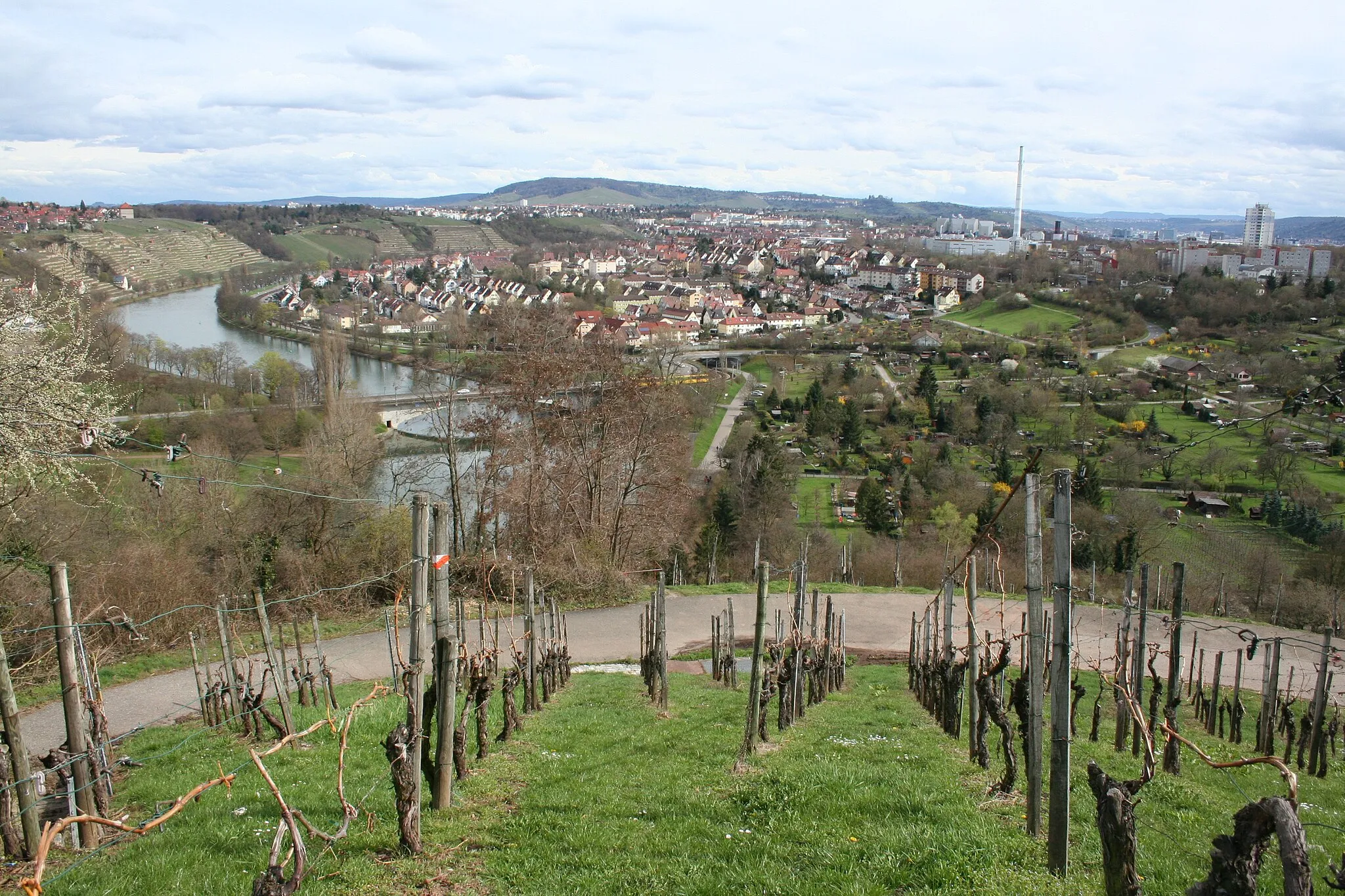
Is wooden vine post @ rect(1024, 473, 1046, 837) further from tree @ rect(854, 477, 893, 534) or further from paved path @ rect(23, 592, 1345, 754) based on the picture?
tree @ rect(854, 477, 893, 534)

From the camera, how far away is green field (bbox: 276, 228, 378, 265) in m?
130

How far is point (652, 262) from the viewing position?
16138cm

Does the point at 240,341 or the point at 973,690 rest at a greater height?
the point at 973,690

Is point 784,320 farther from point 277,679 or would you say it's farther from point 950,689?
point 277,679

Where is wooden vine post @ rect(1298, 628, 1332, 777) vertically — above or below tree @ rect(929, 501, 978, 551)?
above

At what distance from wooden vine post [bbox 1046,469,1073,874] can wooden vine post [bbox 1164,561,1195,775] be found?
348cm

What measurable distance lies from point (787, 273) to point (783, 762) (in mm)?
142902

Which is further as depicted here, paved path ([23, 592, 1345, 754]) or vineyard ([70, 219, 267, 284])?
vineyard ([70, 219, 267, 284])

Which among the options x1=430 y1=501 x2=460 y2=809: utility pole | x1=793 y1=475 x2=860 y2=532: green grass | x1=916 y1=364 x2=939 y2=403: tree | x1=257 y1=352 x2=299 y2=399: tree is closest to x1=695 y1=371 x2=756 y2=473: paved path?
x1=793 y1=475 x2=860 y2=532: green grass

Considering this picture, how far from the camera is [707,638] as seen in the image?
1758 centimetres

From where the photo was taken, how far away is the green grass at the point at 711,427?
148ft

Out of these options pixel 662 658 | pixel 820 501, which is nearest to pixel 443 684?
pixel 662 658

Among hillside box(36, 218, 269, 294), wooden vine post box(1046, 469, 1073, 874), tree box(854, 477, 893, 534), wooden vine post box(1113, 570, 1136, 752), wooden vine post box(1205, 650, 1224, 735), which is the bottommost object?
tree box(854, 477, 893, 534)

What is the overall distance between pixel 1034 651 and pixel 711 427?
47.0m
